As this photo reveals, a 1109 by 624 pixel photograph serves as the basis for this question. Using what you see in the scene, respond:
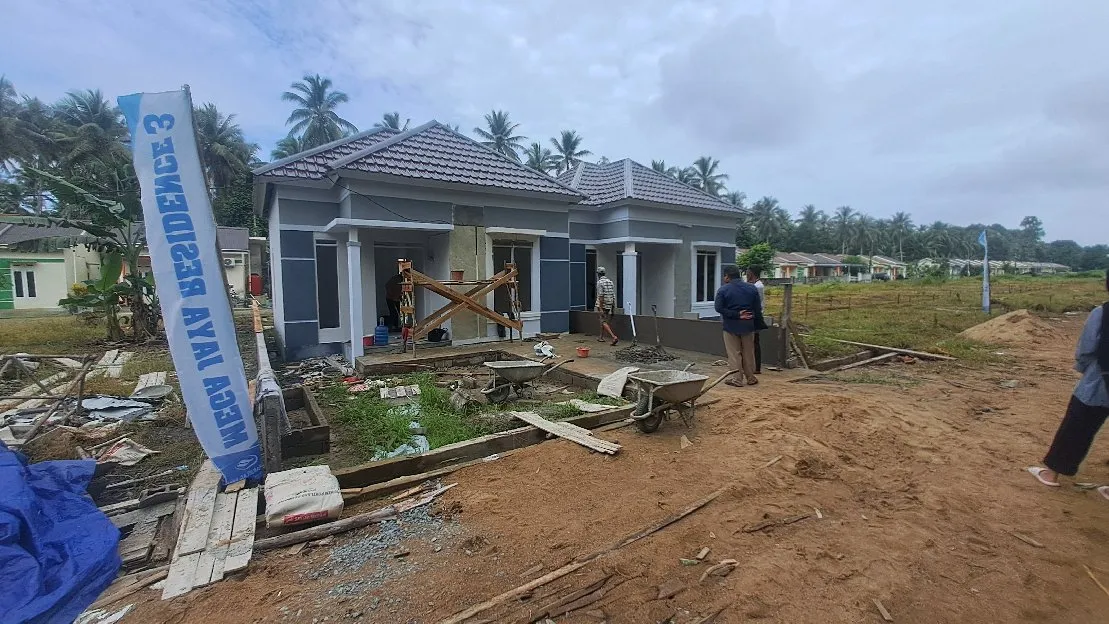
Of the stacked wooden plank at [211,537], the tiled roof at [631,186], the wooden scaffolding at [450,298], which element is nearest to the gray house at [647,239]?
the tiled roof at [631,186]

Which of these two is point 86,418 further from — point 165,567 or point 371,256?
point 371,256

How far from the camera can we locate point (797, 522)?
3.94m

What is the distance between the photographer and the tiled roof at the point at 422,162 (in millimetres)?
→ 10156

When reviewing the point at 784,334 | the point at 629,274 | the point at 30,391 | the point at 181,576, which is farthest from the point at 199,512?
the point at 629,274

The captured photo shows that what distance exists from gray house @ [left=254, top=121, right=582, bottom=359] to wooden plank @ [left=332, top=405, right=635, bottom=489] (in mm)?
5586

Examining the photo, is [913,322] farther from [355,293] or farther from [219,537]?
[219,537]

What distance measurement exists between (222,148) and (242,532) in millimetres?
45834

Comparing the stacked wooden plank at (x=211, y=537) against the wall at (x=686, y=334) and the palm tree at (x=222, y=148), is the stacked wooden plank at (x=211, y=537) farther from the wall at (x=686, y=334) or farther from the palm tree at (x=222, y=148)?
the palm tree at (x=222, y=148)

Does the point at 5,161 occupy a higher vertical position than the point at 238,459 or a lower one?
higher

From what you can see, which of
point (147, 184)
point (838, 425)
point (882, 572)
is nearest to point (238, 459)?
point (147, 184)

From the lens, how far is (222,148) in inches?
1567

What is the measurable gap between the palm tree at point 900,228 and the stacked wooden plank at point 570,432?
318 feet

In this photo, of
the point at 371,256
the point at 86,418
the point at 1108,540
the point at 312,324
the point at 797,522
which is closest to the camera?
the point at 1108,540

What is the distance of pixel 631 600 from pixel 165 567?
3.11 meters
